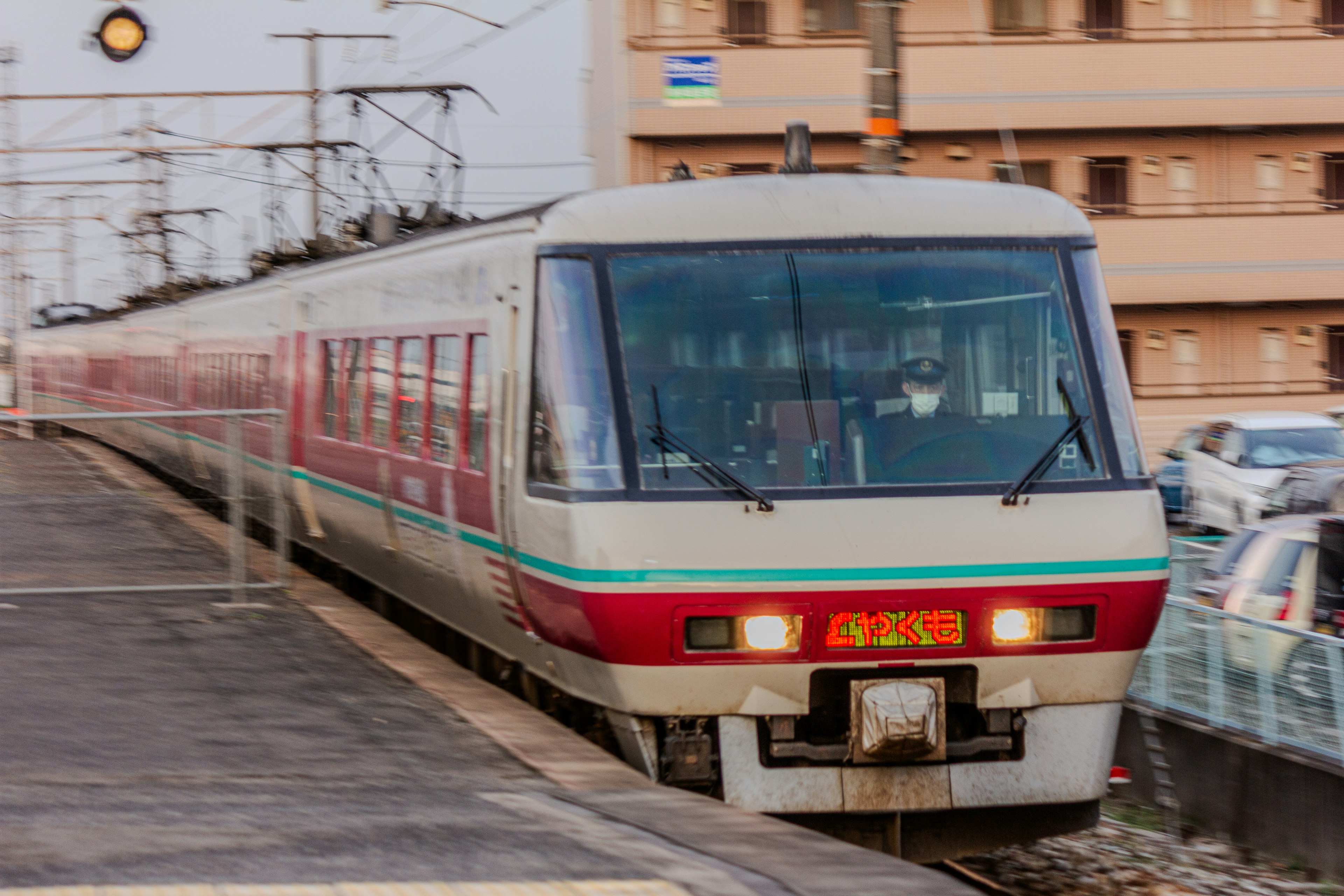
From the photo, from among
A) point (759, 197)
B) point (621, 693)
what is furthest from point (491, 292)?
point (621, 693)

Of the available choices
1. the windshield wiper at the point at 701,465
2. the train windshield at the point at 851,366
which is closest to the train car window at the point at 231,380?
the train windshield at the point at 851,366

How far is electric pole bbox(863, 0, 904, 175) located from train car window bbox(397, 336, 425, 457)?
11.7 feet

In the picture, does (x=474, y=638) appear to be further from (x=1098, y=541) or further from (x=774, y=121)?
(x=774, y=121)

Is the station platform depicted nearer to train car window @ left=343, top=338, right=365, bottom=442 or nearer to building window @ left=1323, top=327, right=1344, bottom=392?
train car window @ left=343, top=338, right=365, bottom=442

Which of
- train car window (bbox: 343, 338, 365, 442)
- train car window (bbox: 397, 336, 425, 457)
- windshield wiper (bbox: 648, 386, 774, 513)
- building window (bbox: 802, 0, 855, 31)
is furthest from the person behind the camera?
building window (bbox: 802, 0, 855, 31)

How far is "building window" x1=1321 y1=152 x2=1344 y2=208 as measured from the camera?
129 ft

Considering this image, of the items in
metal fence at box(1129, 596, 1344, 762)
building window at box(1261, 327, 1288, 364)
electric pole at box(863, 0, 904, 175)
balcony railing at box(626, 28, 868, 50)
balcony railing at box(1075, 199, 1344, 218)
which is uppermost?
balcony railing at box(626, 28, 868, 50)

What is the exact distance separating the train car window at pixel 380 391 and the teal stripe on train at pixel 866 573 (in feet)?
13.1

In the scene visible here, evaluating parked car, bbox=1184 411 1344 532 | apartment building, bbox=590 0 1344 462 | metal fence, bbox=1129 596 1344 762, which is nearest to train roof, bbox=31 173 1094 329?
metal fence, bbox=1129 596 1344 762

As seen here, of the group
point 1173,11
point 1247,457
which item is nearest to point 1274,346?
point 1173,11

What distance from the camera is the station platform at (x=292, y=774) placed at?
521cm

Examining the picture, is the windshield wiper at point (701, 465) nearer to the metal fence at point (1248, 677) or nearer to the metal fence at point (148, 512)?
the metal fence at point (1248, 677)

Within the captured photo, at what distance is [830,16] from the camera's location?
3847 centimetres

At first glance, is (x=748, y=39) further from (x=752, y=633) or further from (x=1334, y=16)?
(x=752, y=633)
